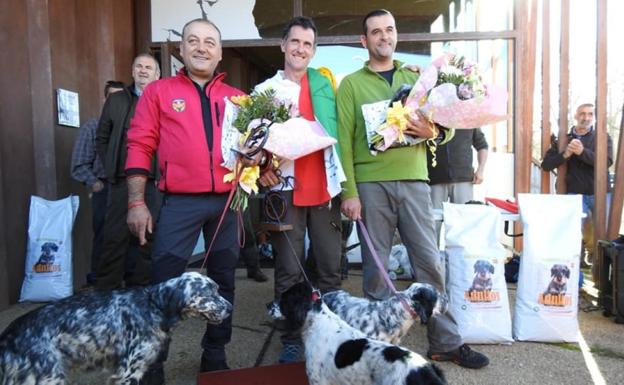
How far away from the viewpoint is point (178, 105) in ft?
10.1

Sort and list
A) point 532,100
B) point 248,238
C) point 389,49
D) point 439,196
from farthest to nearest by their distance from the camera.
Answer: point 532,100
point 248,238
point 439,196
point 389,49

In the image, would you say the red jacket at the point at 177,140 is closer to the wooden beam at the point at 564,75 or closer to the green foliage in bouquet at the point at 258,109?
the green foliage in bouquet at the point at 258,109

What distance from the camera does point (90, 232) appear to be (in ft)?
19.5

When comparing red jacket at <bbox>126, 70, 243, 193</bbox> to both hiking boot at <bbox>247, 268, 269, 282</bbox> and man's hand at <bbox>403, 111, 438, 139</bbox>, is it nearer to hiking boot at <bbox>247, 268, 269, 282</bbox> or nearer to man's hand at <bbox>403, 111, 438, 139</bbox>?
man's hand at <bbox>403, 111, 438, 139</bbox>

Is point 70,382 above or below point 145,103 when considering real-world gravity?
below

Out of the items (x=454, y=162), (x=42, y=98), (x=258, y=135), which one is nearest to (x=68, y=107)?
(x=42, y=98)

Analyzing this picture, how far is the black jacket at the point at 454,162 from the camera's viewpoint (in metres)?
5.39

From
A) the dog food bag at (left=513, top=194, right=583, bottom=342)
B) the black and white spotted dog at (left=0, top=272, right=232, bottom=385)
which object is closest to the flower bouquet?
the dog food bag at (left=513, top=194, right=583, bottom=342)

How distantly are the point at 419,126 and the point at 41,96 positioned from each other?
4.05 metres

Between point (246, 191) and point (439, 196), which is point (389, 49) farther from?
point (439, 196)

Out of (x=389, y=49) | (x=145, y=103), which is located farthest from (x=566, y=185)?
(x=145, y=103)

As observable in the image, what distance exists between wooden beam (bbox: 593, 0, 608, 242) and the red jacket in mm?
4160

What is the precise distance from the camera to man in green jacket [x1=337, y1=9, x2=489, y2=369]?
336 cm

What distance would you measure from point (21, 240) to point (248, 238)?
2366 millimetres
